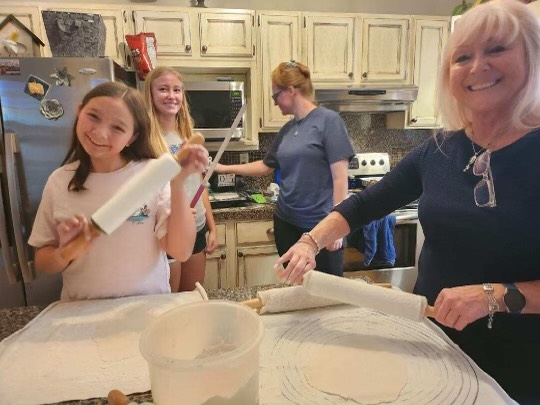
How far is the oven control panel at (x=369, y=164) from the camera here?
3025 mm

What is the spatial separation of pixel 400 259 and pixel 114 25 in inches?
99.1

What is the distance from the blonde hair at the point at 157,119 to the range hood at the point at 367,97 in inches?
48.0

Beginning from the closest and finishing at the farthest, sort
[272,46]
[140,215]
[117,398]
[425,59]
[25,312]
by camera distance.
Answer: [117,398], [25,312], [140,215], [272,46], [425,59]

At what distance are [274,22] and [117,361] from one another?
2.45 meters

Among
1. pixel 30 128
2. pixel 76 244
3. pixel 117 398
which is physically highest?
pixel 30 128

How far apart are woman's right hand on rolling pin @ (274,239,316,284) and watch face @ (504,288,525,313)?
412 millimetres

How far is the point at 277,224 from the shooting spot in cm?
217

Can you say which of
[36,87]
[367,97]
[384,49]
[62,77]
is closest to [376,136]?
[367,97]

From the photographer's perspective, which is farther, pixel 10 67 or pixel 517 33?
pixel 10 67

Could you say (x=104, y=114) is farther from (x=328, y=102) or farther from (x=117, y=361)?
(x=328, y=102)

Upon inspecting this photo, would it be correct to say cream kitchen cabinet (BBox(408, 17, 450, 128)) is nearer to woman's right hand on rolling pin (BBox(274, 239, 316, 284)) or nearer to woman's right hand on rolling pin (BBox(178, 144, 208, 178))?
woman's right hand on rolling pin (BBox(274, 239, 316, 284))

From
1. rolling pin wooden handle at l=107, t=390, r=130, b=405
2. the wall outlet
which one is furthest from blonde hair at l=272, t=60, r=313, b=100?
rolling pin wooden handle at l=107, t=390, r=130, b=405

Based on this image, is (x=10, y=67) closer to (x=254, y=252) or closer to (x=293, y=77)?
(x=293, y=77)

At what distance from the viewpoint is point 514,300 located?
0.74 meters
